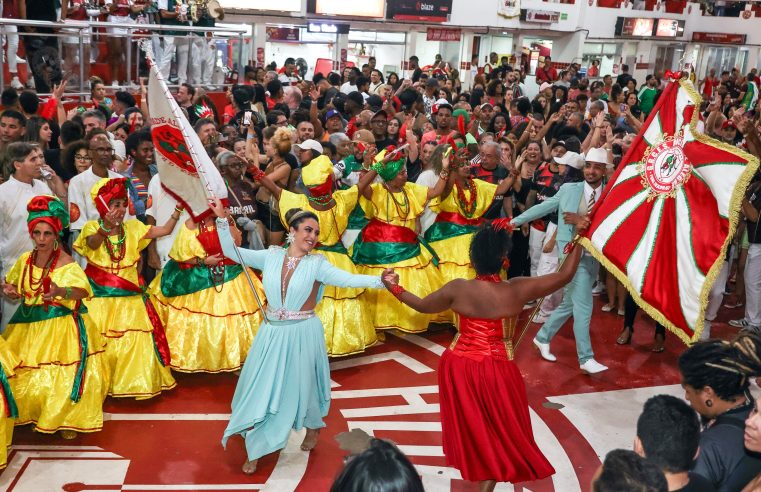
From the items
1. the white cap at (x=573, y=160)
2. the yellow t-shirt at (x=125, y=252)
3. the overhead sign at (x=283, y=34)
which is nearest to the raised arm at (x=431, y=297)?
the yellow t-shirt at (x=125, y=252)

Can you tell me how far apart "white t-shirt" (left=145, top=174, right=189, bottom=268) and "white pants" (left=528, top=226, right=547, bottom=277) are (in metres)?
3.84

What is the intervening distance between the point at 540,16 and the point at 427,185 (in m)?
20.1

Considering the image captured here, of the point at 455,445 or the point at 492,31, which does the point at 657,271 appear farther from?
the point at 492,31

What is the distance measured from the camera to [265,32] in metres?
20.7

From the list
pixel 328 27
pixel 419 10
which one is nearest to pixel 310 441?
pixel 328 27

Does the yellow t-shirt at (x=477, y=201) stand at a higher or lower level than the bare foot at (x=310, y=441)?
higher

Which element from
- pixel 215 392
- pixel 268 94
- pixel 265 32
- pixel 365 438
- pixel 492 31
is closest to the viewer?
pixel 365 438

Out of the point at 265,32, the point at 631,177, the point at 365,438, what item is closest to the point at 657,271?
the point at 631,177

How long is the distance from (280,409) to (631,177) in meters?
2.79

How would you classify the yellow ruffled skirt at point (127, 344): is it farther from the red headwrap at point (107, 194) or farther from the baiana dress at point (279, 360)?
the baiana dress at point (279, 360)

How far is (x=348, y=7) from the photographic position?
22.0 meters

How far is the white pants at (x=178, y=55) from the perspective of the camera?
11695 millimetres

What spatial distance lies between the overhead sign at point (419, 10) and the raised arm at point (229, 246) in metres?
18.7

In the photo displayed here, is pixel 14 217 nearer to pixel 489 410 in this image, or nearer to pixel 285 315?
pixel 285 315
